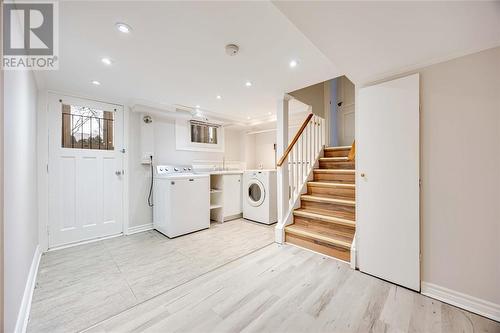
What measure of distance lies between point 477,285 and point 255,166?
4227 mm

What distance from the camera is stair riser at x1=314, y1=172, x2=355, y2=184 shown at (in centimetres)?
297

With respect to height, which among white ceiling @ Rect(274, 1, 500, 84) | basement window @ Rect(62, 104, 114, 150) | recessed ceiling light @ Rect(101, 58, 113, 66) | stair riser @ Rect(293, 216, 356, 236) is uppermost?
recessed ceiling light @ Rect(101, 58, 113, 66)

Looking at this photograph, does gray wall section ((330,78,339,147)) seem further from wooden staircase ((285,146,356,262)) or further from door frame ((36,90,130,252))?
door frame ((36,90,130,252))

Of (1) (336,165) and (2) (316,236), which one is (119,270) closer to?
(2) (316,236)

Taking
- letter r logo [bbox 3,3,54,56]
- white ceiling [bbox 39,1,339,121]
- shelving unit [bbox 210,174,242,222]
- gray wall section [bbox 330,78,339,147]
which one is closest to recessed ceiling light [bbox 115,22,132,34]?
white ceiling [bbox 39,1,339,121]

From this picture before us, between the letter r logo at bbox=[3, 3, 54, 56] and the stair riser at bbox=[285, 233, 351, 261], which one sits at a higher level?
the letter r logo at bbox=[3, 3, 54, 56]

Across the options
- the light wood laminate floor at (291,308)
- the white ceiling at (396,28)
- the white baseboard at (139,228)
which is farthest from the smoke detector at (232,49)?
the white baseboard at (139,228)

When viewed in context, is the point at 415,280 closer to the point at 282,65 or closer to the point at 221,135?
the point at 282,65

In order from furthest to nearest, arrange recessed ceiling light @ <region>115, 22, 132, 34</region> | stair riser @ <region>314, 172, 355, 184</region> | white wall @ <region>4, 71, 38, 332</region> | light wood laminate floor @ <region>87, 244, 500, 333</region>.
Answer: stair riser @ <region>314, 172, 355, 184</region>
recessed ceiling light @ <region>115, 22, 132, 34</region>
light wood laminate floor @ <region>87, 244, 500, 333</region>
white wall @ <region>4, 71, 38, 332</region>

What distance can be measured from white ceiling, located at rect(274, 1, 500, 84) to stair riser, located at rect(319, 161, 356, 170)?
1738 millimetres

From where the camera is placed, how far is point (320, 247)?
2.43 meters

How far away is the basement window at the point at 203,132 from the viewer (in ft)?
13.6

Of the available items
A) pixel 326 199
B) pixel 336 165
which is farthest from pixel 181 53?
pixel 336 165

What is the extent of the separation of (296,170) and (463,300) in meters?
2.12
